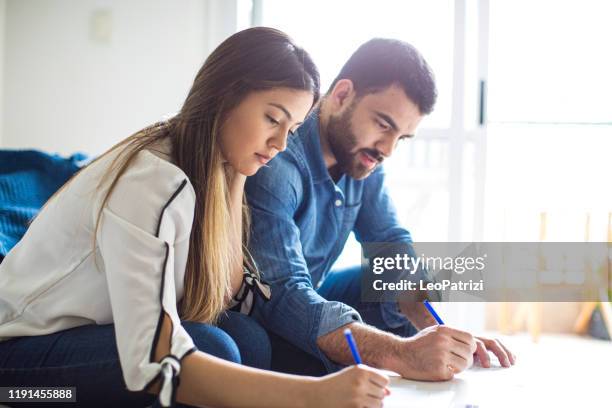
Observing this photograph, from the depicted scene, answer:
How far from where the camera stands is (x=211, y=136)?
1032 mm

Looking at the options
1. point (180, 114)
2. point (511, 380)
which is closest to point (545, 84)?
point (511, 380)

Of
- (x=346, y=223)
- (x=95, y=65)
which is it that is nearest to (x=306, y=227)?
(x=346, y=223)

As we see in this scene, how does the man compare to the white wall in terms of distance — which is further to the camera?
the white wall

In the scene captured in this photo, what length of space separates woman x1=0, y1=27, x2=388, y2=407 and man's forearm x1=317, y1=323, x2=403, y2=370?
129 mm

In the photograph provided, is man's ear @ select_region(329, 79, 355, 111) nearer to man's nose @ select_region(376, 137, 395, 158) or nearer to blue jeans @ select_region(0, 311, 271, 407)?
man's nose @ select_region(376, 137, 395, 158)

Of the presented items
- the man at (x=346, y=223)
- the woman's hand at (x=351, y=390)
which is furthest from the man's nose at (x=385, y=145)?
the woman's hand at (x=351, y=390)

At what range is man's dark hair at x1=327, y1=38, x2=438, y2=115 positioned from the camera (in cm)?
159

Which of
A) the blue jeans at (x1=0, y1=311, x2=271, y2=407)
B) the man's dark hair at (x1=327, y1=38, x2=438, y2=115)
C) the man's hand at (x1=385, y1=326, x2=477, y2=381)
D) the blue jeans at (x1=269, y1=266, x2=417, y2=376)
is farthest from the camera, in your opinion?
the man's dark hair at (x1=327, y1=38, x2=438, y2=115)

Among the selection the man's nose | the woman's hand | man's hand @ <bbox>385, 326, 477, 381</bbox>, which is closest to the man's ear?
the man's nose

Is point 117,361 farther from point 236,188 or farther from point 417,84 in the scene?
point 417,84

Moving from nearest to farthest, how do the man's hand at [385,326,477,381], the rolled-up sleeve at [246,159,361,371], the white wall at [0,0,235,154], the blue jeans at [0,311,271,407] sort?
the blue jeans at [0,311,271,407], the man's hand at [385,326,477,381], the rolled-up sleeve at [246,159,361,371], the white wall at [0,0,235,154]

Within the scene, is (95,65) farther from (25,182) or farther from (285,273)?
(285,273)

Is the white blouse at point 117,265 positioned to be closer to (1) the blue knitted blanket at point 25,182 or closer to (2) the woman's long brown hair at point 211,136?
(2) the woman's long brown hair at point 211,136

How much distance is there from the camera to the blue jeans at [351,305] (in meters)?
1.33
